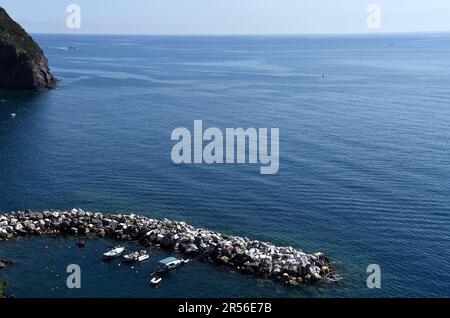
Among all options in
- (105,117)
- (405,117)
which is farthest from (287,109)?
(105,117)

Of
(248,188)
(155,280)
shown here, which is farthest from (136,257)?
(248,188)

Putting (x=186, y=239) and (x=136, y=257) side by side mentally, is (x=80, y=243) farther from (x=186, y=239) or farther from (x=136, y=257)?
(x=186, y=239)

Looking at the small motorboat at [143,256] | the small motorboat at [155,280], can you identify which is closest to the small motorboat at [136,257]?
the small motorboat at [143,256]

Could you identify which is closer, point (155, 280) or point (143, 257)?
point (155, 280)

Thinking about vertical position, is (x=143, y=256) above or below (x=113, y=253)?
below

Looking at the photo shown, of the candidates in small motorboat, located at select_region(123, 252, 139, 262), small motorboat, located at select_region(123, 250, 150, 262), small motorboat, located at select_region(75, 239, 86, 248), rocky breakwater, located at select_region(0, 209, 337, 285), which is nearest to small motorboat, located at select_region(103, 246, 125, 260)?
small motorboat, located at select_region(123, 252, 139, 262)

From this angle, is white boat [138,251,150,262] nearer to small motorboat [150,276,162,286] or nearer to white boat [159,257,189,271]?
white boat [159,257,189,271]

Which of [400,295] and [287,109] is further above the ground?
[287,109]
